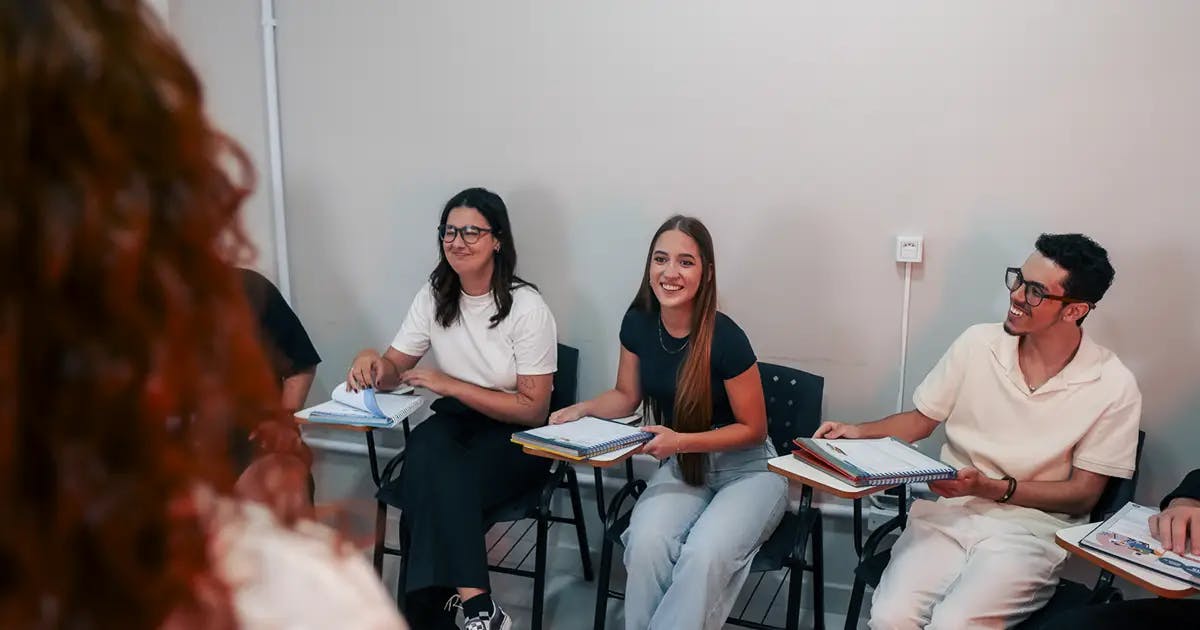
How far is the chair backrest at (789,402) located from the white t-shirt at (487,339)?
70cm

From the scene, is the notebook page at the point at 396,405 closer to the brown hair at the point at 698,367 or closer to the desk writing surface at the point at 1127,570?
the brown hair at the point at 698,367

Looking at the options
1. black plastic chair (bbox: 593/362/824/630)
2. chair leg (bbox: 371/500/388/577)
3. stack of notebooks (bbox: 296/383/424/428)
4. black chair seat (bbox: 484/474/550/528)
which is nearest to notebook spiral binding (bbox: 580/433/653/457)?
black plastic chair (bbox: 593/362/824/630)

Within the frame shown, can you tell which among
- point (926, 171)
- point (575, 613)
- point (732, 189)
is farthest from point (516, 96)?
point (575, 613)

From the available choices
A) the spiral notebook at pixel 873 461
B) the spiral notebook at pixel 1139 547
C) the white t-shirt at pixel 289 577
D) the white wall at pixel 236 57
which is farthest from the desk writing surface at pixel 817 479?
the white wall at pixel 236 57

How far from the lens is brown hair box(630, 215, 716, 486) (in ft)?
7.89

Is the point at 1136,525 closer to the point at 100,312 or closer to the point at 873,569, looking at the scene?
the point at 873,569

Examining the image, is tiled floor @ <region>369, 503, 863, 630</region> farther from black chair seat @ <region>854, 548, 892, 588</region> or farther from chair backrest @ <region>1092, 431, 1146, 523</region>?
chair backrest @ <region>1092, 431, 1146, 523</region>

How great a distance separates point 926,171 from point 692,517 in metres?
1.26

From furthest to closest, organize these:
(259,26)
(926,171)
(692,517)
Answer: (259,26) → (926,171) → (692,517)

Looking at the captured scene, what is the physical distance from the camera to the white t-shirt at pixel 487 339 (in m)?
2.67

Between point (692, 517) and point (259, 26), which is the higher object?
point (259, 26)

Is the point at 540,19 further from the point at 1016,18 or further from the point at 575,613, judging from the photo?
the point at 575,613

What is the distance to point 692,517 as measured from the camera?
2.33 m

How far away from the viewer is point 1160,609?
1695 mm
